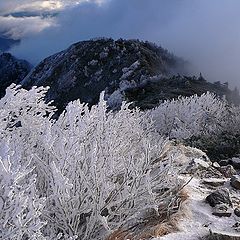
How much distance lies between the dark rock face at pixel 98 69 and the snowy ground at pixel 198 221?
200 feet

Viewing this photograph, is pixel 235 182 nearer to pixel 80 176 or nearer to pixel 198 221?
Answer: pixel 198 221

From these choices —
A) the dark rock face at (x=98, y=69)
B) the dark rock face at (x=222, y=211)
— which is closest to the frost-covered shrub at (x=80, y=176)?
the dark rock face at (x=222, y=211)

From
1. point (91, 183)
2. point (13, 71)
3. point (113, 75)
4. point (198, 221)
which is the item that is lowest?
point (198, 221)

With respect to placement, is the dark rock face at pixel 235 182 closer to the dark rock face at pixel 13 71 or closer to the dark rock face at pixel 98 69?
the dark rock face at pixel 98 69

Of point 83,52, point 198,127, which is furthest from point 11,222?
point 83,52

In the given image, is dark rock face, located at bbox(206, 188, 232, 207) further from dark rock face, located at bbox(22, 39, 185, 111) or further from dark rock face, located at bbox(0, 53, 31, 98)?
dark rock face, located at bbox(0, 53, 31, 98)

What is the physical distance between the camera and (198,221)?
5.84 metres

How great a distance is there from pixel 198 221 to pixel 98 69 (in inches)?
3463

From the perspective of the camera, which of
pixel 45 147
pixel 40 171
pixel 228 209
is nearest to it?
pixel 45 147

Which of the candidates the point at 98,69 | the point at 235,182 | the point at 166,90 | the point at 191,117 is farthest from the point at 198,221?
the point at 98,69

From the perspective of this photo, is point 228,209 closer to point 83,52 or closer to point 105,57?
point 105,57

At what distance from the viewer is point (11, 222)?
4.01m

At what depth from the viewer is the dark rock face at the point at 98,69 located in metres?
78.9

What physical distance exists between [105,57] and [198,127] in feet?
250
